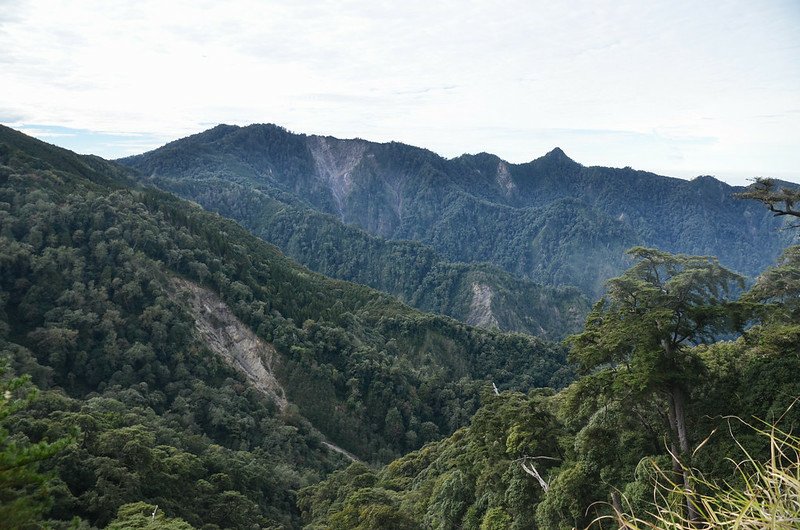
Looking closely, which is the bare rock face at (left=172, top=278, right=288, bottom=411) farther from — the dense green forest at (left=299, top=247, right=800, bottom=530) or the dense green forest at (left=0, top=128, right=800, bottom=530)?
the dense green forest at (left=299, top=247, right=800, bottom=530)

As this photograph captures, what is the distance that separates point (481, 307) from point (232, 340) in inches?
4708

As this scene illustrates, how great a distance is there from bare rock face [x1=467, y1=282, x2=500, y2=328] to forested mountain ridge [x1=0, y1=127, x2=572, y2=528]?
6951 centimetres

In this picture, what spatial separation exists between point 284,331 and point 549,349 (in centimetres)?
6211

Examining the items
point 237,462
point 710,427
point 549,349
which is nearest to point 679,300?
point 710,427

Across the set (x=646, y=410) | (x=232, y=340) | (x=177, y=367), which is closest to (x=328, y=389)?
(x=232, y=340)

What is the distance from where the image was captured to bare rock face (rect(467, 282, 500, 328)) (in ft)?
589

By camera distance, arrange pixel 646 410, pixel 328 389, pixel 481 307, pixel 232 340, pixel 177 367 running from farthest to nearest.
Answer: pixel 481 307, pixel 328 389, pixel 232 340, pixel 177 367, pixel 646 410

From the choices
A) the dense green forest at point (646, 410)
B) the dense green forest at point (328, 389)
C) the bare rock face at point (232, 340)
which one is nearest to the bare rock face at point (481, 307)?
the dense green forest at point (328, 389)

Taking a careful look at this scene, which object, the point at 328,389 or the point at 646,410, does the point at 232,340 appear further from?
the point at 646,410

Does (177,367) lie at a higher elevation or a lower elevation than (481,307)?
higher

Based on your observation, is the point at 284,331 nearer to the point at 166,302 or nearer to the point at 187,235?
the point at 166,302

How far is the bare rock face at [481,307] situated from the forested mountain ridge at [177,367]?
69511mm

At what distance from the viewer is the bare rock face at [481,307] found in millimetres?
179500

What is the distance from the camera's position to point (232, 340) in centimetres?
8238
